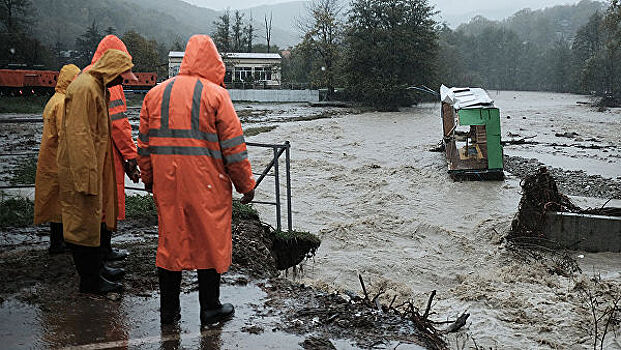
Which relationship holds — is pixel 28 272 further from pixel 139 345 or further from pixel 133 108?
pixel 133 108

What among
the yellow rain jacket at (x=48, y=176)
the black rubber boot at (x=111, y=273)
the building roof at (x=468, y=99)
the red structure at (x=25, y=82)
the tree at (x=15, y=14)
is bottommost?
the black rubber boot at (x=111, y=273)

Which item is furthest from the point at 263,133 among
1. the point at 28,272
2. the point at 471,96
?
the point at 28,272

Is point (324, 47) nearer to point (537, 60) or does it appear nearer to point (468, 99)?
point (468, 99)

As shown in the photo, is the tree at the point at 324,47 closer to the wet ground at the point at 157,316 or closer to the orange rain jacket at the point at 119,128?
the orange rain jacket at the point at 119,128

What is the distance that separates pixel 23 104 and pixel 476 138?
28.6 metres

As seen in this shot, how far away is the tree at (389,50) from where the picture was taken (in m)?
48.4

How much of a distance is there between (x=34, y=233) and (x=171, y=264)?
11.0 feet

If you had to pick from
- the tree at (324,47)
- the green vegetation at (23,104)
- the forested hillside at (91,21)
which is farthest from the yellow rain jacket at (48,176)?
the tree at (324,47)

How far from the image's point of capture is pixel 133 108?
3956 centimetres

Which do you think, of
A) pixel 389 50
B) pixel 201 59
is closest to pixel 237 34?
pixel 389 50

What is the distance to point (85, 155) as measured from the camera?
14.3 feet

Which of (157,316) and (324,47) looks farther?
(324,47)

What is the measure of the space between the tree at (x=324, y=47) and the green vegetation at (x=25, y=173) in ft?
136

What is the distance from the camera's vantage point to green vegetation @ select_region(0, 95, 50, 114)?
3228 centimetres
